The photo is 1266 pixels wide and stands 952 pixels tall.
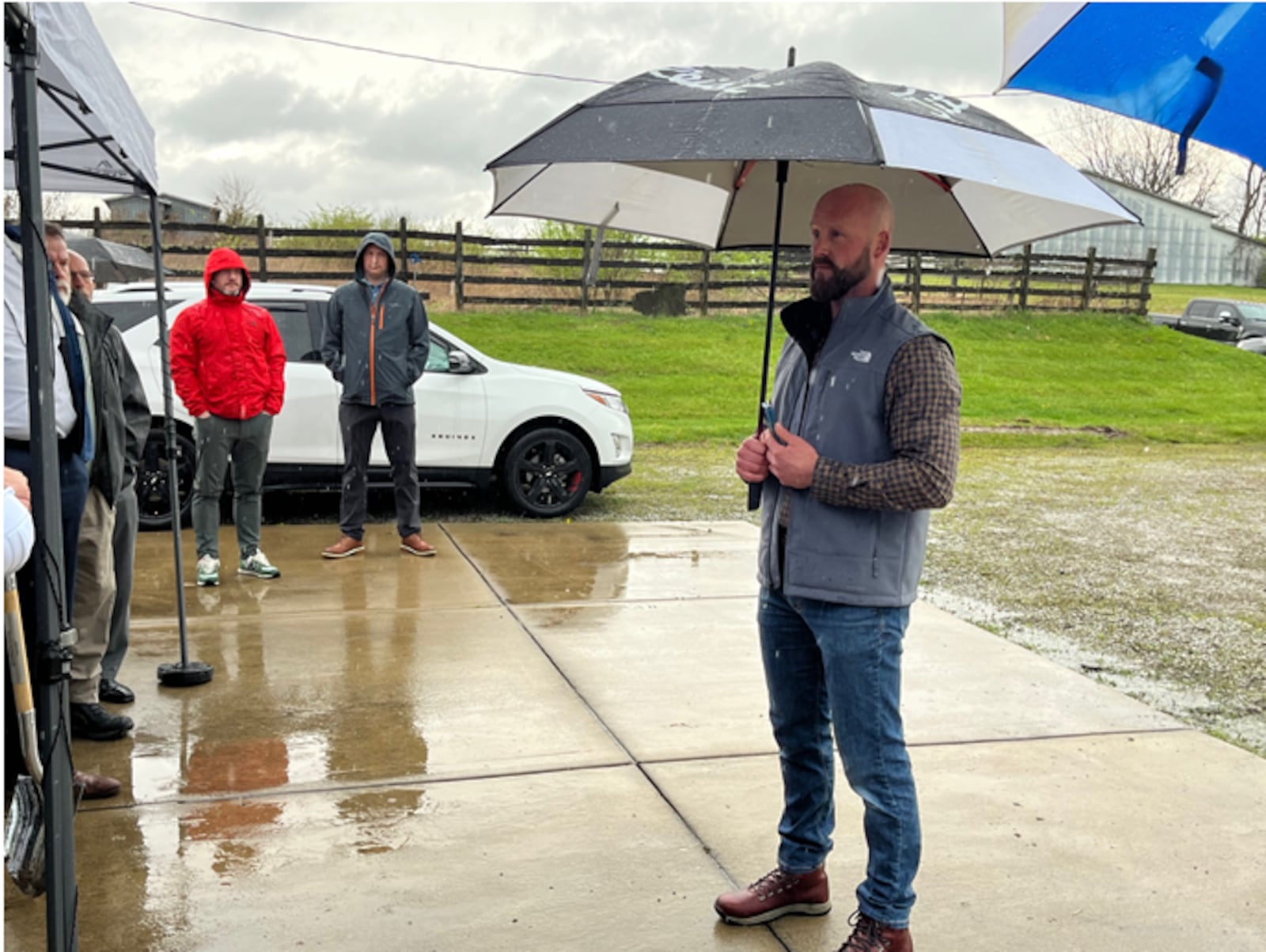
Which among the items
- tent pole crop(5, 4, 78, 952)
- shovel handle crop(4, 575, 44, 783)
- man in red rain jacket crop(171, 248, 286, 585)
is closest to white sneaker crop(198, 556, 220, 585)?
man in red rain jacket crop(171, 248, 286, 585)

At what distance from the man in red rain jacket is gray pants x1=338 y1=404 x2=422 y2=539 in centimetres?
74

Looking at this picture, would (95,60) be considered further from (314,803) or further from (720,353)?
(720,353)

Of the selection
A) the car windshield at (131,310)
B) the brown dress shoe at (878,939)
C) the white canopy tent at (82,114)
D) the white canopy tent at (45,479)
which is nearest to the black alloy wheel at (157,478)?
the car windshield at (131,310)

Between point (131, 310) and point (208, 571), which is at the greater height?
point (131, 310)

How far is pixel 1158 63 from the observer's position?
8.24ft

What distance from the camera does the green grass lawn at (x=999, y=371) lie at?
1778 centimetres

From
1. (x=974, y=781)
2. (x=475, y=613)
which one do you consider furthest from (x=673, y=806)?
(x=475, y=613)

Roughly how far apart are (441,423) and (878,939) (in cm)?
683

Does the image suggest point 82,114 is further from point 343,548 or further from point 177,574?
point 343,548

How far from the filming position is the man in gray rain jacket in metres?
7.74

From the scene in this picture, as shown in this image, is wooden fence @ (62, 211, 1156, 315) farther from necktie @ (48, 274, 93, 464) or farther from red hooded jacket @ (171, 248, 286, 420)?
necktie @ (48, 274, 93, 464)

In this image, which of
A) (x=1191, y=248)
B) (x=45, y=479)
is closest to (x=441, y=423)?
(x=45, y=479)

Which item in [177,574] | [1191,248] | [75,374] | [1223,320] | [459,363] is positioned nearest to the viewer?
[75,374]

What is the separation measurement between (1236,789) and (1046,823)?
2.79ft
